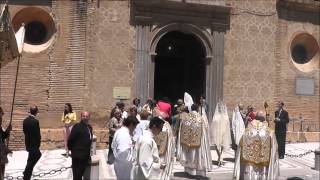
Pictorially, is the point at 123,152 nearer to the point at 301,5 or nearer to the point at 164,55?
the point at 164,55

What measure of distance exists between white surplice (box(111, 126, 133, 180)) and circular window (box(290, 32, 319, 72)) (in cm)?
1287

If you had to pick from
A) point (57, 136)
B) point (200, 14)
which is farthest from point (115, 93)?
point (200, 14)

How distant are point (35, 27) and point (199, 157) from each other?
7.94 m

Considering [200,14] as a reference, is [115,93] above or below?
below

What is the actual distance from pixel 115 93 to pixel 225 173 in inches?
214

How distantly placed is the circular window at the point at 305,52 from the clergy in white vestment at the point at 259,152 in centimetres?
1015

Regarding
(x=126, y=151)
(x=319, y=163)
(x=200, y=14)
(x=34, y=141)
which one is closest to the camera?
(x=126, y=151)

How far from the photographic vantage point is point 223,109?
1352 centimetres

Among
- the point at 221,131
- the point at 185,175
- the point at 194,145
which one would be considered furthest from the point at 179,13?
the point at 185,175

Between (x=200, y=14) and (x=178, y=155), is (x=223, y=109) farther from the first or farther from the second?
(x=200, y=14)

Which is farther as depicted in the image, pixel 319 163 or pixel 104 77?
pixel 104 77

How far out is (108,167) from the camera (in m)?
12.6

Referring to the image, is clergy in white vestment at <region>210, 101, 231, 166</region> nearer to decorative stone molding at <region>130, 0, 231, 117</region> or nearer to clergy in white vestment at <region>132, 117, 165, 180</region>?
decorative stone molding at <region>130, 0, 231, 117</region>

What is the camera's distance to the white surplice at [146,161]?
24.0ft
